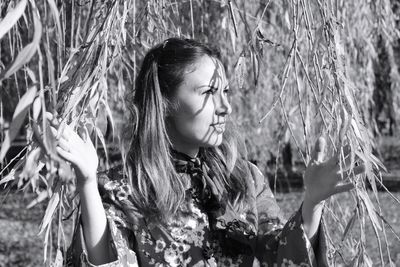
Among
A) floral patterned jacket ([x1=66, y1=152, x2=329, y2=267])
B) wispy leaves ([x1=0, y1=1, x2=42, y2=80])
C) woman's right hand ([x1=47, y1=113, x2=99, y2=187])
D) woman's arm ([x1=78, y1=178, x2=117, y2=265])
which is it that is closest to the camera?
wispy leaves ([x1=0, y1=1, x2=42, y2=80])

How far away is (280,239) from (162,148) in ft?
0.96

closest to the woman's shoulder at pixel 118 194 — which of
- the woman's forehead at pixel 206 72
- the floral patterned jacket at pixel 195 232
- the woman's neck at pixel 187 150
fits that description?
the floral patterned jacket at pixel 195 232

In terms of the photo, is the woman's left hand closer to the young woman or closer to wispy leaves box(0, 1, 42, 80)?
the young woman

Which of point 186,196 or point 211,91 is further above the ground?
point 211,91

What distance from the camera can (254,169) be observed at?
1.50 m

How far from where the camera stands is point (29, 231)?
21.4 ft

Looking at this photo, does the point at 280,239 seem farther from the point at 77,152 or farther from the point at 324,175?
the point at 77,152

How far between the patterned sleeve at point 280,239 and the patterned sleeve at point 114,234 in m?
0.24

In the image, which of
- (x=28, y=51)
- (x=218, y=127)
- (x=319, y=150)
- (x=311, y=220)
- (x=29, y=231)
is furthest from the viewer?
(x=29, y=231)

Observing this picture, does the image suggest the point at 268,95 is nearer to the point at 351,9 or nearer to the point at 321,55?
the point at 351,9

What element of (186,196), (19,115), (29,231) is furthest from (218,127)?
(29,231)

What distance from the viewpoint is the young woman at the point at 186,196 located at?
1.26 m

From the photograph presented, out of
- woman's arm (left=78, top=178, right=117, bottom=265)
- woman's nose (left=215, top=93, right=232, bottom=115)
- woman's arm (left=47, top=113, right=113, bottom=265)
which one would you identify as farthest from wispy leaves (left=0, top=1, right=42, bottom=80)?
woman's nose (left=215, top=93, right=232, bottom=115)

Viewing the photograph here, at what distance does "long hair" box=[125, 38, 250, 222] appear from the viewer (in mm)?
1388
